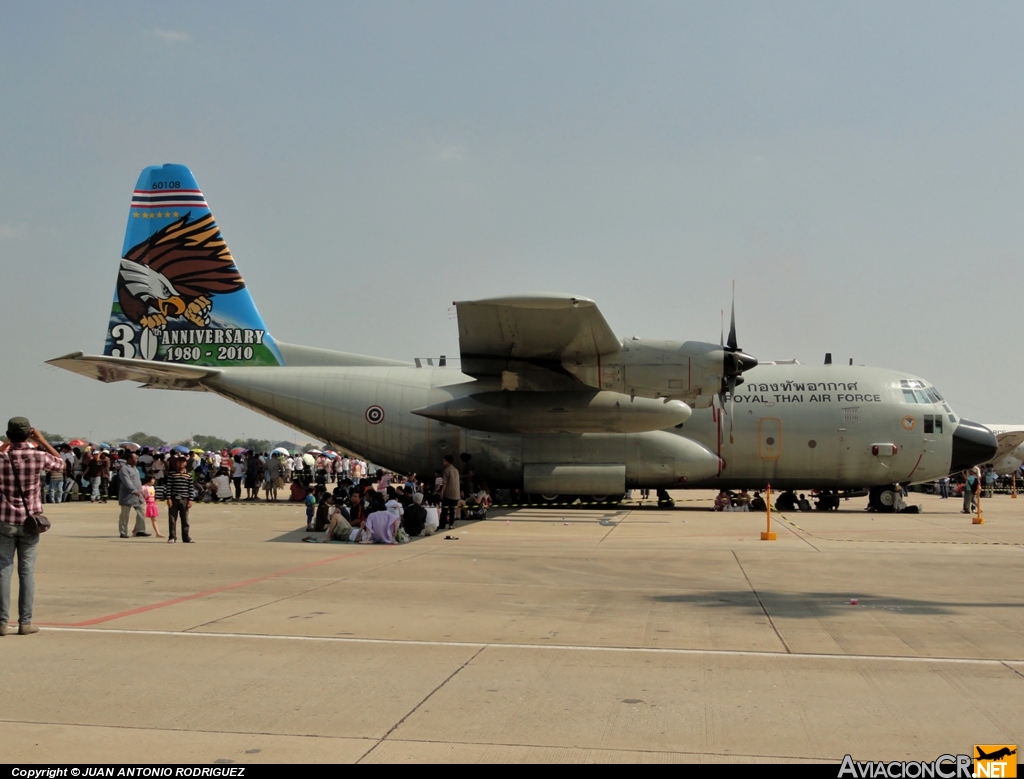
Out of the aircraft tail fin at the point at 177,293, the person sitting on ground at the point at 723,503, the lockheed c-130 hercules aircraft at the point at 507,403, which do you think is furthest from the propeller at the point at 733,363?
the aircraft tail fin at the point at 177,293

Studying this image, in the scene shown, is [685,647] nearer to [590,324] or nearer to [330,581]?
[330,581]

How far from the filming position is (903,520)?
2111 centimetres

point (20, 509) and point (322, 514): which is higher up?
point (20, 509)

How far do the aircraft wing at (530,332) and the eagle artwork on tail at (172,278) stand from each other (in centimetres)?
818

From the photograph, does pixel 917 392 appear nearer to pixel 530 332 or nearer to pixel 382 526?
pixel 530 332

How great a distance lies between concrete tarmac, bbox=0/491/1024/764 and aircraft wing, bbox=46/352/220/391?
944 cm

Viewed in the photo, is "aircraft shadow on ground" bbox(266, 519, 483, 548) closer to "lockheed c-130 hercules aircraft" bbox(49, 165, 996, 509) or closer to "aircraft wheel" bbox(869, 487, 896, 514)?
"lockheed c-130 hercules aircraft" bbox(49, 165, 996, 509)

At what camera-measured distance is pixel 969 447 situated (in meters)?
23.2

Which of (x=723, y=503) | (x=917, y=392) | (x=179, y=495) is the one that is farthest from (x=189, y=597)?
(x=917, y=392)

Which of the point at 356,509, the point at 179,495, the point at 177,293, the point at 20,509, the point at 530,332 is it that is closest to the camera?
the point at 20,509

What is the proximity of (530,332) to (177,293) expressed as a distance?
11.1 meters

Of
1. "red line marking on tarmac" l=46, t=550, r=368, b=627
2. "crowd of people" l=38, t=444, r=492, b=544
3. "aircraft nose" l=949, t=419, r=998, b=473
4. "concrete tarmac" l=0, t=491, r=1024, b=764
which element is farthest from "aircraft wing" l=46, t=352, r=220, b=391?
"aircraft nose" l=949, t=419, r=998, b=473

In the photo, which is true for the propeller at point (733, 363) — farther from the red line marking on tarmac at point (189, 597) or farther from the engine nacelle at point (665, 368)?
the red line marking on tarmac at point (189, 597)

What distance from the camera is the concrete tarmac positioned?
4.75 m
